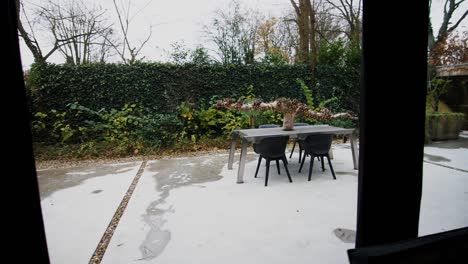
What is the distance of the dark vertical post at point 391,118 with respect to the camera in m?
1.04

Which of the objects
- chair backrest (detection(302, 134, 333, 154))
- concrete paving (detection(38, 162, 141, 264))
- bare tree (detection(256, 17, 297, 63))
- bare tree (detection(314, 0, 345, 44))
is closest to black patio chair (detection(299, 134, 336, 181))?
chair backrest (detection(302, 134, 333, 154))

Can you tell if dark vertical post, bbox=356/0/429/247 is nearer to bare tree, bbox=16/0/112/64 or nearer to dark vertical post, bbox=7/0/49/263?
dark vertical post, bbox=7/0/49/263

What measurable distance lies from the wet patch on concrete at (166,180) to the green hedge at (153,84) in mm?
2388

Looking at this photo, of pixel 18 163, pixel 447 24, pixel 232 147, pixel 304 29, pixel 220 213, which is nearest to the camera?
pixel 18 163

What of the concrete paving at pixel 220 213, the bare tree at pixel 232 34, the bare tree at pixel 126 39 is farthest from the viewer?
the bare tree at pixel 126 39

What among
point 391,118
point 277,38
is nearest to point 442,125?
point 391,118

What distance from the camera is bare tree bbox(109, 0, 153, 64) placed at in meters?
9.74

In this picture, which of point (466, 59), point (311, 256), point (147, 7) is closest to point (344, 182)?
point (311, 256)

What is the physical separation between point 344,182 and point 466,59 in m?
6.77

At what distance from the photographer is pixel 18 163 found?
722 millimetres

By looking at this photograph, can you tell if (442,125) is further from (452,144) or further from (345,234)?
(345,234)

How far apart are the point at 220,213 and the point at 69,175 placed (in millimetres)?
3194

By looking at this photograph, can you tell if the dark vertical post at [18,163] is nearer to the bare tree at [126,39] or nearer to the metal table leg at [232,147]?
the metal table leg at [232,147]

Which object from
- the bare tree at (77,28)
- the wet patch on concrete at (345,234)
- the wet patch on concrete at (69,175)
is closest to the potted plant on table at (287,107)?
the wet patch on concrete at (345,234)
